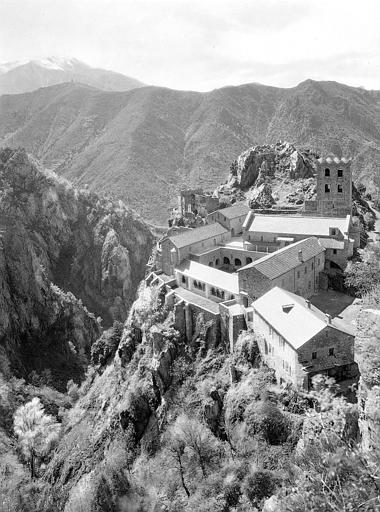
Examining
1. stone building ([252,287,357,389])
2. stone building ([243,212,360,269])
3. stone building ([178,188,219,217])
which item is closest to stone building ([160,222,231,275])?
stone building ([243,212,360,269])

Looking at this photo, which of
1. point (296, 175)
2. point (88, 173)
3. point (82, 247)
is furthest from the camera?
point (88, 173)

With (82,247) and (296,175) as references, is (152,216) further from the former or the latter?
(296,175)

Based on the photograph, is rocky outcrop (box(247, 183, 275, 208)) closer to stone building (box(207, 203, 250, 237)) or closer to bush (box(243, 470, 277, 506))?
stone building (box(207, 203, 250, 237))

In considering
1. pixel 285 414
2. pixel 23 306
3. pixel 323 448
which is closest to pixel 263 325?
pixel 285 414

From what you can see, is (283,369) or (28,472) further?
(28,472)

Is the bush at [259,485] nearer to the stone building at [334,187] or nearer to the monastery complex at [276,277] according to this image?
the monastery complex at [276,277]

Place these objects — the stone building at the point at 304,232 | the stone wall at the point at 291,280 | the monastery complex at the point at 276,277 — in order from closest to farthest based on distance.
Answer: the monastery complex at the point at 276,277 → the stone wall at the point at 291,280 → the stone building at the point at 304,232

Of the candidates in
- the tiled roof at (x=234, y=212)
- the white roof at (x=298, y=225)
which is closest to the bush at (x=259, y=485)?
the white roof at (x=298, y=225)
